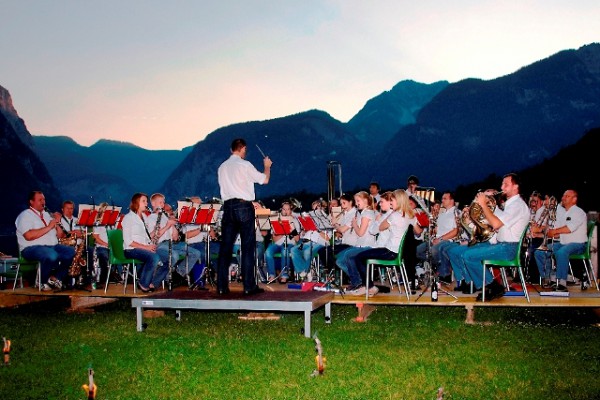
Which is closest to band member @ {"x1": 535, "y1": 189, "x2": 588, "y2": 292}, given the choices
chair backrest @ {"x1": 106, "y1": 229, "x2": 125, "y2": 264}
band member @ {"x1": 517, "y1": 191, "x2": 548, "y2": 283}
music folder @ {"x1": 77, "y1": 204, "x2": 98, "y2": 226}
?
band member @ {"x1": 517, "y1": 191, "x2": 548, "y2": 283}

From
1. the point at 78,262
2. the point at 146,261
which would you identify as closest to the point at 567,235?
the point at 146,261

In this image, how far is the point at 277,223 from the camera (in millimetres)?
11047

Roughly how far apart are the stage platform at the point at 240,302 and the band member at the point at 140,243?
1.67 m

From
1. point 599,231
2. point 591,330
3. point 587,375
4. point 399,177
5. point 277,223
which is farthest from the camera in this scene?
point 399,177

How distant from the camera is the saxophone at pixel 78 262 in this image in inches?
423

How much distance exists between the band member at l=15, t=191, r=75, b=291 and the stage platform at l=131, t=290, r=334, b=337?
302cm

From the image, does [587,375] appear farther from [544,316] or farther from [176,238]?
[176,238]

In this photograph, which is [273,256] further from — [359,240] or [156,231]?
[156,231]

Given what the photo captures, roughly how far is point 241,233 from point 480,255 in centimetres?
315

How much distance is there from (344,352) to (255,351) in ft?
2.99

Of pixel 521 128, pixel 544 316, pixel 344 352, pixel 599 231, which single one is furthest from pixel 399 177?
pixel 344 352

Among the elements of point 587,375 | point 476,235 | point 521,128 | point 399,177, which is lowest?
point 587,375

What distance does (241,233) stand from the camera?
327 inches

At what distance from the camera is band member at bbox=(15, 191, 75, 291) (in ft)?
33.6
